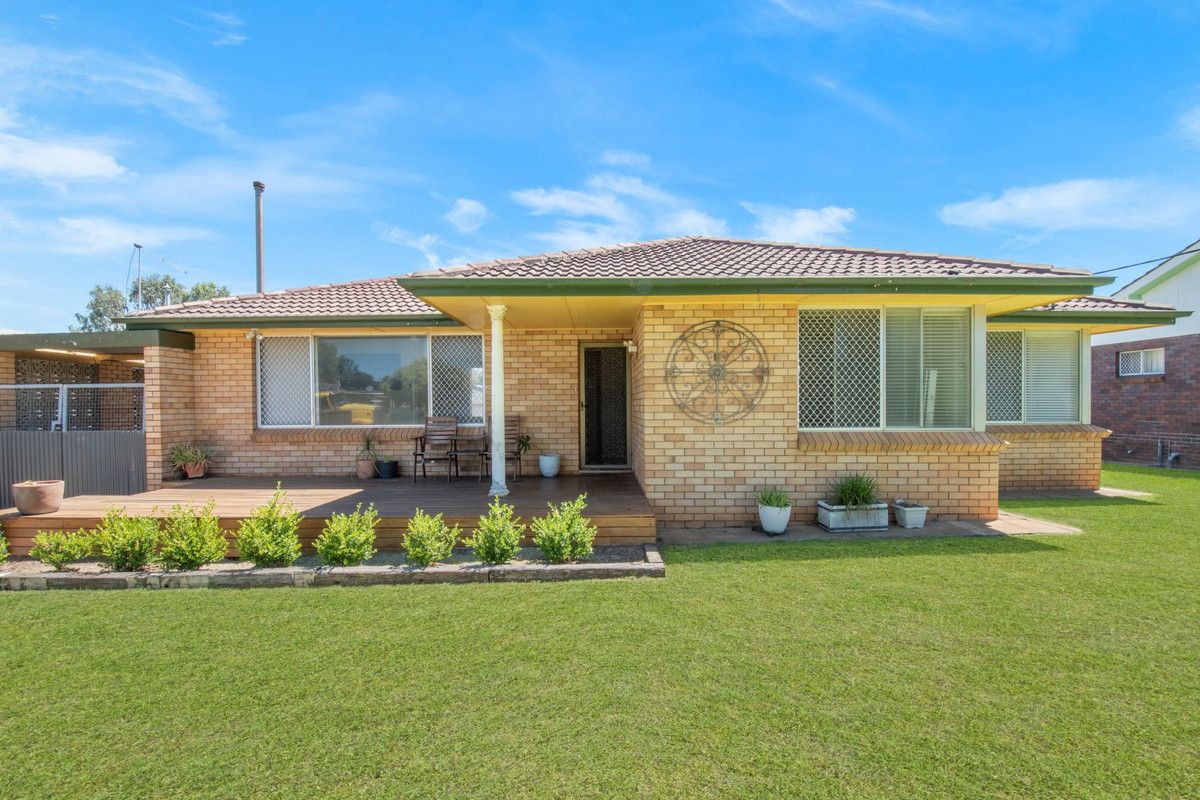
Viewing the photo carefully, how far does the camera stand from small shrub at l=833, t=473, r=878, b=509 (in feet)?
21.6

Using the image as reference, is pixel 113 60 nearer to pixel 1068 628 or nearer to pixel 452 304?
pixel 452 304

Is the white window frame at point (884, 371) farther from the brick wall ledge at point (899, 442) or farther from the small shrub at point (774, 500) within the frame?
the small shrub at point (774, 500)

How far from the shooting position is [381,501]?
677 centimetres

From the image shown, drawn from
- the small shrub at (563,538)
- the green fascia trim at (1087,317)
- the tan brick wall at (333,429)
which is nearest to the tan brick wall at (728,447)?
the small shrub at (563,538)

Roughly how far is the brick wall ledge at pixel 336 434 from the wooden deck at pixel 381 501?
0.65 m

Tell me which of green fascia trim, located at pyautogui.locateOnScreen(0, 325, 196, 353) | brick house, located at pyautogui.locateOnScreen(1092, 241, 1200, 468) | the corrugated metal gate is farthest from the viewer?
brick house, located at pyautogui.locateOnScreen(1092, 241, 1200, 468)

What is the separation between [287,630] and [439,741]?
1920 millimetres

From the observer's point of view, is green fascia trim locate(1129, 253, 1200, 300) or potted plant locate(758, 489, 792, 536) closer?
potted plant locate(758, 489, 792, 536)

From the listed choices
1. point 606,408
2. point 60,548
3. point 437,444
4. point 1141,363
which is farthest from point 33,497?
point 1141,363

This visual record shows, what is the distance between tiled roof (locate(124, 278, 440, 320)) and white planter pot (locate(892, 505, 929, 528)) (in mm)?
6845

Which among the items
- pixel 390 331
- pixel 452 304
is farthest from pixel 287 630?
pixel 390 331

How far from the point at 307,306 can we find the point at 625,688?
8.23 metres

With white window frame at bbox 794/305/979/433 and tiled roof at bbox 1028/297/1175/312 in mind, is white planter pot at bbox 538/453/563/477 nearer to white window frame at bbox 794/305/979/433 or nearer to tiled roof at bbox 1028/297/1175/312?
white window frame at bbox 794/305/979/433

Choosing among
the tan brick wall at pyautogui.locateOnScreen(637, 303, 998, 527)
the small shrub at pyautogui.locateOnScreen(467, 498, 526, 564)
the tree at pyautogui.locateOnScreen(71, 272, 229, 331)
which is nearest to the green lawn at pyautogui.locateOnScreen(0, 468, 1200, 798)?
the small shrub at pyautogui.locateOnScreen(467, 498, 526, 564)
